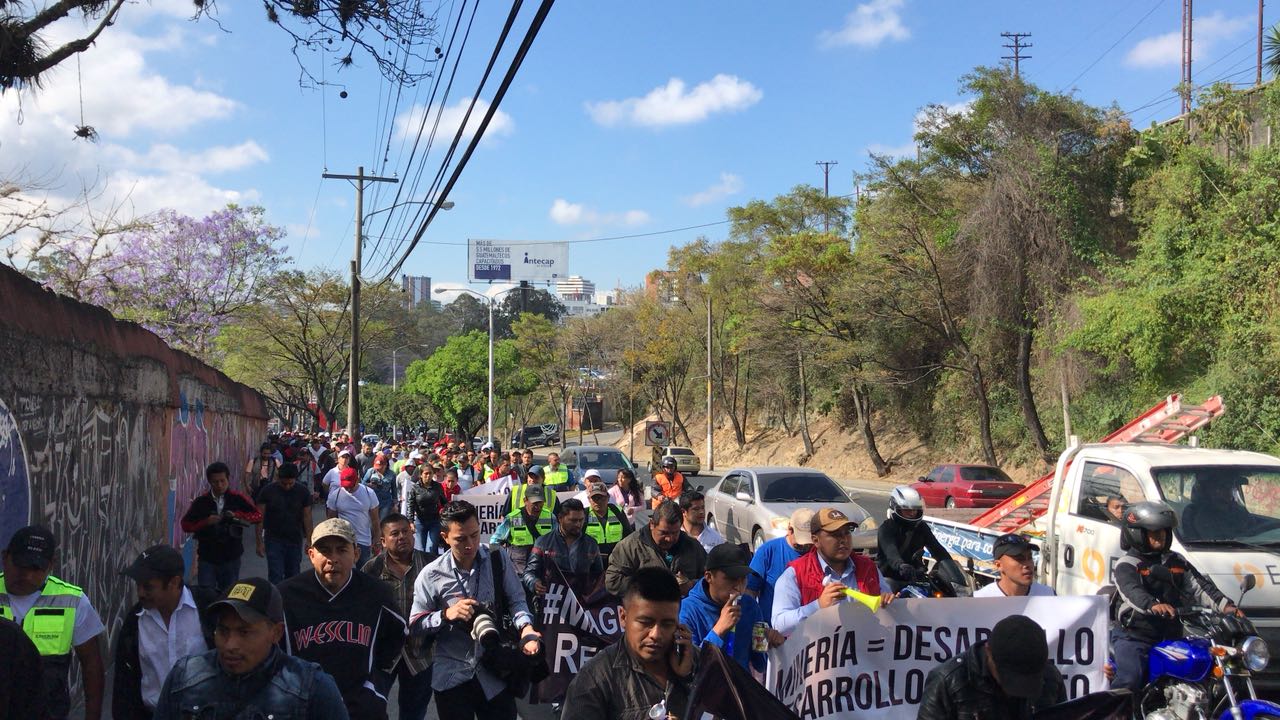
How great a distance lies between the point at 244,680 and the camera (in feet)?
11.5

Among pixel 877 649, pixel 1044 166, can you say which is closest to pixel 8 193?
pixel 877 649

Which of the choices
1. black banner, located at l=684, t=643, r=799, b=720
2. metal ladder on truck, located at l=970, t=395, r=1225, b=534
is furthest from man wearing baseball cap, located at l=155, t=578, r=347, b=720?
metal ladder on truck, located at l=970, t=395, r=1225, b=534

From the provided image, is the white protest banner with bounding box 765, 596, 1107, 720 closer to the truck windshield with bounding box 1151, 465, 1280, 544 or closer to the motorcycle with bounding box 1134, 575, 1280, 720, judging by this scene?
the motorcycle with bounding box 1134, 575, 1280, 720

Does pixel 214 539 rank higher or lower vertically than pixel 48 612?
lower

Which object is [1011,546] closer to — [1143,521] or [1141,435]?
[1143,521]

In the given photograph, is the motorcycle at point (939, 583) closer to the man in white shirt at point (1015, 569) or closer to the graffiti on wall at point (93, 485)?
the man in white shirt at point (1015, 569)

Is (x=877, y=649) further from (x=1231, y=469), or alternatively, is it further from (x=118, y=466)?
(x=118, y=466)

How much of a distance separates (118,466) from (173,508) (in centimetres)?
320

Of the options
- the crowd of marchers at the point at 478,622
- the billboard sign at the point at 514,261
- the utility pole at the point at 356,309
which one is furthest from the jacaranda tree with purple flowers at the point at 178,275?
the billboard sign at the point at 514,261

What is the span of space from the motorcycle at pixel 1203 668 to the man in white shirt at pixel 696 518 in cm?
352

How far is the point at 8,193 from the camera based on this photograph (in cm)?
1577

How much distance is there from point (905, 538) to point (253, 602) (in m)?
5.35

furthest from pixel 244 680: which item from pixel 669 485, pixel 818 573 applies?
pixel 669 485

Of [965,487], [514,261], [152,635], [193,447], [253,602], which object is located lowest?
[965,487]
